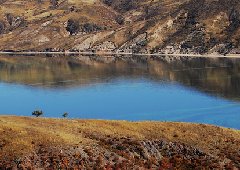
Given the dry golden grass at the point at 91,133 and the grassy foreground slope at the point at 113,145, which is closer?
the grassy foreground slope at the point at 113,145

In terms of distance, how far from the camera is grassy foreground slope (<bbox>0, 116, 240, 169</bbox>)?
1944 inches

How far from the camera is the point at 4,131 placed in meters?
52.2

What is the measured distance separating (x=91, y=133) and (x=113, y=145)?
12.9 feet

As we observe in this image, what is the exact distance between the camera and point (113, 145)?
54.4m

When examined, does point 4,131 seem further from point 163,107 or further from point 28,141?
point 163,107

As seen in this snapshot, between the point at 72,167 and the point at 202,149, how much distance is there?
55.1 feet

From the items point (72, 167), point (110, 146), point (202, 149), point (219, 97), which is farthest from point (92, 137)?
point (219, 97)

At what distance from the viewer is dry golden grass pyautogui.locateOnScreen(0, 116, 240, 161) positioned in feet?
167

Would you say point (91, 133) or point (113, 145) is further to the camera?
point (91, 133)

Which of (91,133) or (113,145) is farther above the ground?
(91,133)

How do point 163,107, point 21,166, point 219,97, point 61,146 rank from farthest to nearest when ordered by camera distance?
1. point 219,97
2. point 163,107
3. point 61,146
4. point 21,166

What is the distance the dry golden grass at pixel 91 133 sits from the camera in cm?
5100

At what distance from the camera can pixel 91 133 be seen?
57.2m

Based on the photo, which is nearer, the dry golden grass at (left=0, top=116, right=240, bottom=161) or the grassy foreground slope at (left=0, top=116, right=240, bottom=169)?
the grassy foreground slope at (left=0, top=116, right=240, bottom=169)
